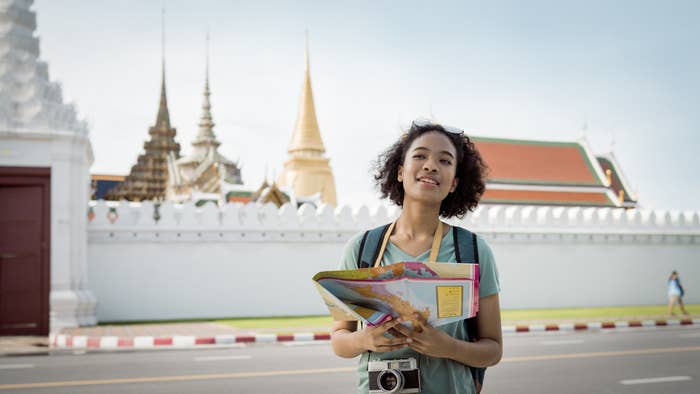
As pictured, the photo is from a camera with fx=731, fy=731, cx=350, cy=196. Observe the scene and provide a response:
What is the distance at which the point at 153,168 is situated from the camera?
49.2 meters

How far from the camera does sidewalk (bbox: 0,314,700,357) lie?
1010 cm

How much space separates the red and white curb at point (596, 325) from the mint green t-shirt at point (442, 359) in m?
10.3

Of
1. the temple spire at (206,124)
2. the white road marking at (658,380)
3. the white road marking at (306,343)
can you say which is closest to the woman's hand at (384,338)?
the white road marking at (658,380)

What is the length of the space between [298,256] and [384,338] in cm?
1332

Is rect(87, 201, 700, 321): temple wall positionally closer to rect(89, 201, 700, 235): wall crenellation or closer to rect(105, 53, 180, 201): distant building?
rect(89, 201, 700, 235): wall crenellation

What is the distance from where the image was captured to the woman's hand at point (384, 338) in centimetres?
194

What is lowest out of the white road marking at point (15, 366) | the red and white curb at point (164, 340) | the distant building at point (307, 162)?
the red and white curb at point (164, 340)

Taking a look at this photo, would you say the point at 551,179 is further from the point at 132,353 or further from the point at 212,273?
the point at 132,353

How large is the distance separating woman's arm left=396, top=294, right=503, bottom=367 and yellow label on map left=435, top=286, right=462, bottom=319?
55 mm

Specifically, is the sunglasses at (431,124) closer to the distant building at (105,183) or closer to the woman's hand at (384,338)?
the woman's hand at (384,338)

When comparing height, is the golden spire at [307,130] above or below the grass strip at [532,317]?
above

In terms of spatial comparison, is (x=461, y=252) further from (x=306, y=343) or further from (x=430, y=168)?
(x=306, y=343)

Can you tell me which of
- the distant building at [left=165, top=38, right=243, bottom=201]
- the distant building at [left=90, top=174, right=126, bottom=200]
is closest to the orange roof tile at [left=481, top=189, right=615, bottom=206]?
the distant building at [left=165, top=38, right=243, bottom=201]

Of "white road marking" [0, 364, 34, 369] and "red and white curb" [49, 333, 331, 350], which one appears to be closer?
"white road marking" [0, 364, 34, 369]
